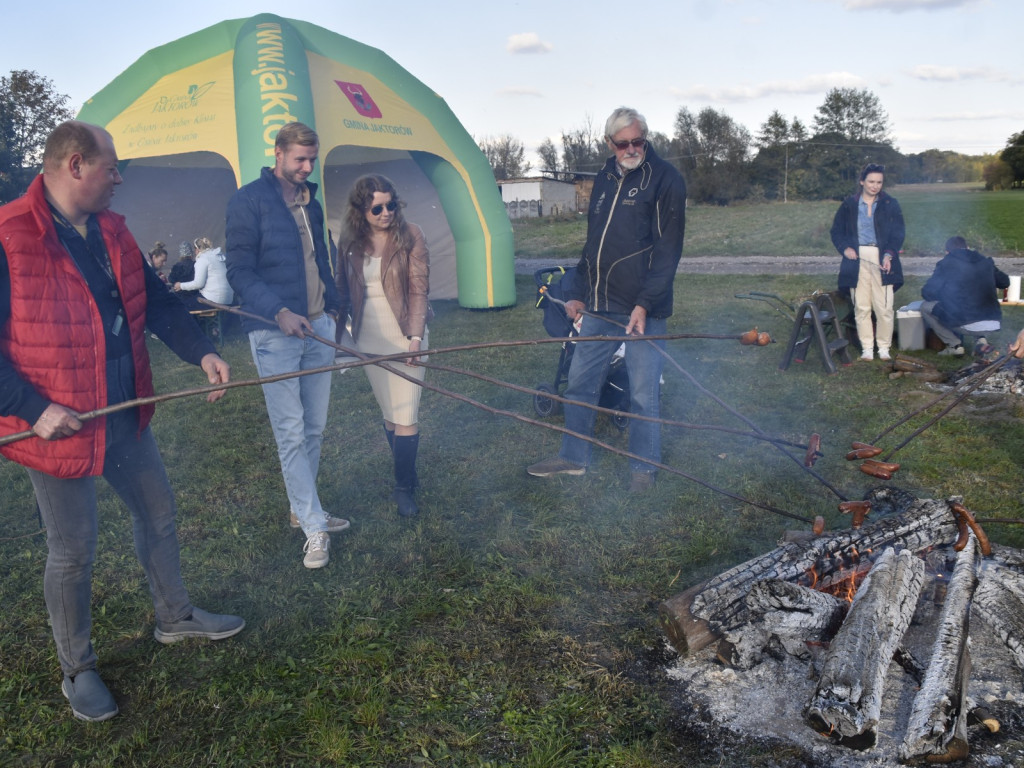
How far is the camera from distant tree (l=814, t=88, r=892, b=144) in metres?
54.7

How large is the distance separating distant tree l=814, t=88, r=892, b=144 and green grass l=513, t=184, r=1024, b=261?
52.3 feet

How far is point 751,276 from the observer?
14320 millimetres

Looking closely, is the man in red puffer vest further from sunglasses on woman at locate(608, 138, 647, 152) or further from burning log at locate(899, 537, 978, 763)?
burning log at locate(899, 537, 978, 763)

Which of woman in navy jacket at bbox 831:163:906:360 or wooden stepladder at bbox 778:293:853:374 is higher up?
woman in navy jacket at bbox 831:163:906:360

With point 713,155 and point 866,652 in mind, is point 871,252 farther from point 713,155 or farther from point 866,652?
point 713,155

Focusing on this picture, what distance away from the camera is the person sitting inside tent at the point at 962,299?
7016 millimetres

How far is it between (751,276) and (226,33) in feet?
32.5

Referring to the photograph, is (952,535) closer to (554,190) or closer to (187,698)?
(187,698)

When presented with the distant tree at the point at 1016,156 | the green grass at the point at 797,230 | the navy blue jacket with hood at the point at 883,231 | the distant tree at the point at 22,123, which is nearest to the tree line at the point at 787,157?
the distant tree at the point at 1016,156

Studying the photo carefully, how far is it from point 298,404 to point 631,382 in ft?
6.39

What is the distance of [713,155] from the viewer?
165ft

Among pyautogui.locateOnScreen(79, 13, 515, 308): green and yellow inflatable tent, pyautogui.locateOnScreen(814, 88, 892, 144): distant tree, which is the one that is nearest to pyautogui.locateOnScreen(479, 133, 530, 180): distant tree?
pyautogui.locateOnScreen(814, 88, 892, 144): distant tree

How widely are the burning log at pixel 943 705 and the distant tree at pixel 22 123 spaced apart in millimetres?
20049

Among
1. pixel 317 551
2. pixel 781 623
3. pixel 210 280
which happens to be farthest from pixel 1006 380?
pixel 210 280
